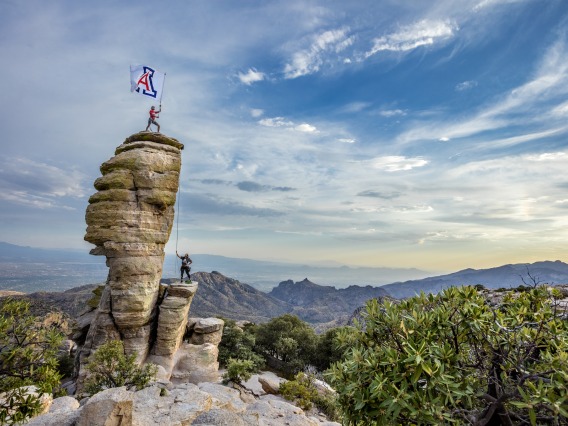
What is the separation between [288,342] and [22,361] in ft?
147

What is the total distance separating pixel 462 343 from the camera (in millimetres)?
9570

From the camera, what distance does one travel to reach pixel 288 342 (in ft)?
170

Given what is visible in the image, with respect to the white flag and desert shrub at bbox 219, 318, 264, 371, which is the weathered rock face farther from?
desert shrub at bbox 219, 318, 264, 371

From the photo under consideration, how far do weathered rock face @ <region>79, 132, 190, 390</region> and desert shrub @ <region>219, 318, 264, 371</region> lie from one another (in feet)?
37.7

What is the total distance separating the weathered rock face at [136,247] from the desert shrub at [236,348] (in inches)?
453

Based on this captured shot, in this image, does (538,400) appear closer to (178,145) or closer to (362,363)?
(362,363)

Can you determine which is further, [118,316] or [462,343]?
[118,316]

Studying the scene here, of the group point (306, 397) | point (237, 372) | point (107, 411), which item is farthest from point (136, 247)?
point (306, 397)

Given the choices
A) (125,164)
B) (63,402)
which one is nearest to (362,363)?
(63,402)

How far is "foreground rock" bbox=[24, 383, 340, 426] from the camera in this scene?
1481cm

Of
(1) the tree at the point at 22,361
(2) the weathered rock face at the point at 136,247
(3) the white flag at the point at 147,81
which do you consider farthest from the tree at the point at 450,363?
(3) the white flag at the point at 147,81

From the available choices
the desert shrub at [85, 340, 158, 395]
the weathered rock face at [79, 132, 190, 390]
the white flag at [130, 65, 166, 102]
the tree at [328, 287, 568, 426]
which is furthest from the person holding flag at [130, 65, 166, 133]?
the tree at [328, 287, 568, 426]

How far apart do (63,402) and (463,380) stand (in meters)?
24.2

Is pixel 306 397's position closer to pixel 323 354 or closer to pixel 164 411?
pixel 164 411
